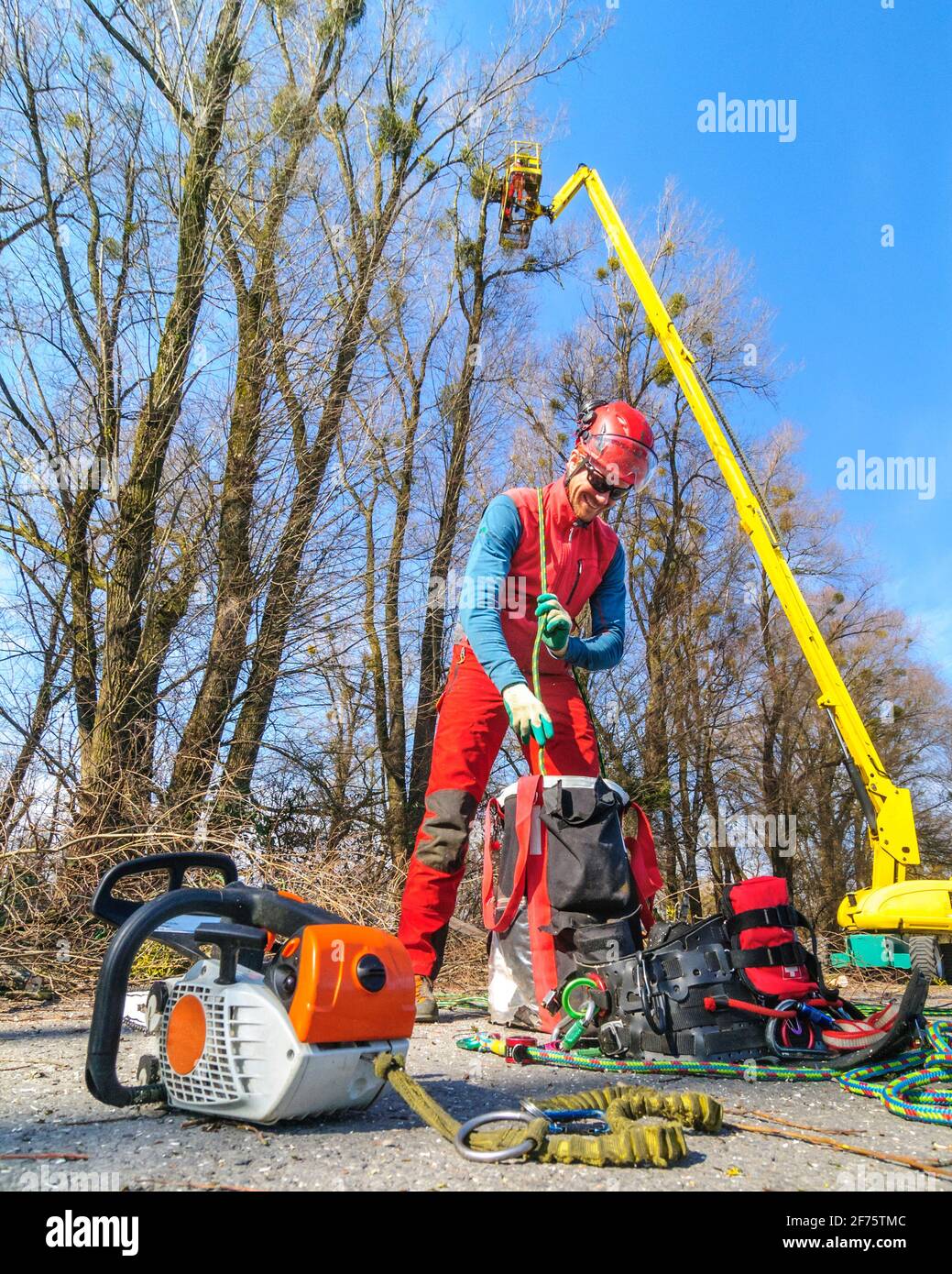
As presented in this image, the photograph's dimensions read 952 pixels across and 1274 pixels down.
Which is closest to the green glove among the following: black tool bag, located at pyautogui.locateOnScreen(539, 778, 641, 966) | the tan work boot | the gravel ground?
black tool bag, located at pyautogui.locateOnScreen(539, 778, 641, 966)

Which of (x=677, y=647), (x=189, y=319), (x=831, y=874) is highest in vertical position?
(x=189, y=319)

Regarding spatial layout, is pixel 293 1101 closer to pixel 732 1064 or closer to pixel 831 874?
pixel 732 1064

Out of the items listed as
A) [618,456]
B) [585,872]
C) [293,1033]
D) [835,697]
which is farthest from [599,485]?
[835,697]

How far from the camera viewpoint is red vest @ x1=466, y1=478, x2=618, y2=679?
409 cm

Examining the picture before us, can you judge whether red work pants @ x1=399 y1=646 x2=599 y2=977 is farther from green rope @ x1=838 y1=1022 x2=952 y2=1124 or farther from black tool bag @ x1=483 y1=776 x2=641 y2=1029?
green rope @ x1=838 y1=1022 x2=952 y2=1124

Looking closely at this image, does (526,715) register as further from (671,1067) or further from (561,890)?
(671,1067)

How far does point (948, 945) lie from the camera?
461 centimetres

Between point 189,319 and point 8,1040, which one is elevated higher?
point 189,319

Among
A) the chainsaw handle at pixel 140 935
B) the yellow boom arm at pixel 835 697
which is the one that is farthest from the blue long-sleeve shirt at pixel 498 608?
the yellow boom arm at pixel 835 697

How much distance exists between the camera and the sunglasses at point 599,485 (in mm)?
3990

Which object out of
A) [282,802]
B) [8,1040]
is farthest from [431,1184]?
[282,802]

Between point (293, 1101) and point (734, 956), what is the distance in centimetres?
156

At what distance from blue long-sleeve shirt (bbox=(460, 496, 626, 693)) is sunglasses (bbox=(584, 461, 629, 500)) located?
38cm
